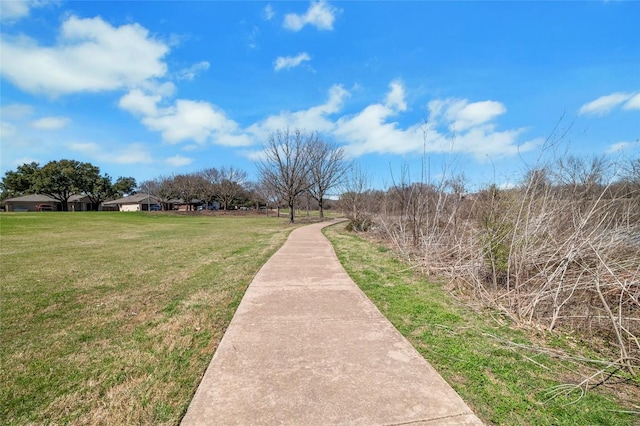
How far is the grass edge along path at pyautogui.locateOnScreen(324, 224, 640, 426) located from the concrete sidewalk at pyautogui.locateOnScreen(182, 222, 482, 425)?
8.9 inches

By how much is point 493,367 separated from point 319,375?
1.70 metres

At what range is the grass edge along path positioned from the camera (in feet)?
7.21

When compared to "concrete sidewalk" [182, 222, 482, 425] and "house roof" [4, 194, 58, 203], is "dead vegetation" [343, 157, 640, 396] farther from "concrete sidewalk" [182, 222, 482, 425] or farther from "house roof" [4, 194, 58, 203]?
"house roof" [4, 194, 58, 203]

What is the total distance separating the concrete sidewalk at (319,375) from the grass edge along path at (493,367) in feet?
0.74

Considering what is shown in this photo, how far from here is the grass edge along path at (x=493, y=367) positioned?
220 centimetres

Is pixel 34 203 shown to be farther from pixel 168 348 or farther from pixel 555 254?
pixel 555 254

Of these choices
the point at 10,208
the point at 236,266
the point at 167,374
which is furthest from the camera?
the point at 10,208

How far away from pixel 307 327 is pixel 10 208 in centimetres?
8980

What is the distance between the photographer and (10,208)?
6356 cm

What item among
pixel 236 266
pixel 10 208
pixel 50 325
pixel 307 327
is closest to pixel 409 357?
pixel 307 327

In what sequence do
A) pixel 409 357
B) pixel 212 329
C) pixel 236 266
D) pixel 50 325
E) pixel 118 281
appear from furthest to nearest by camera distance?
1. pixel 236 266
2. pixel 118 281
3. pixel 50 325
4. pixel 212 329
5. pixel 409 357

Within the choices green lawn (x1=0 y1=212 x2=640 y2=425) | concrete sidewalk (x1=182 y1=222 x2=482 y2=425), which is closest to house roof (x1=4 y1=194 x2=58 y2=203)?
green lawn (x1=0 y1=212 x2=640 y2=425)

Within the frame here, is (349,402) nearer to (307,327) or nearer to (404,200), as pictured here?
(307,327)

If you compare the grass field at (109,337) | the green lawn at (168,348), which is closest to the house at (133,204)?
the grass field at (109,337)
